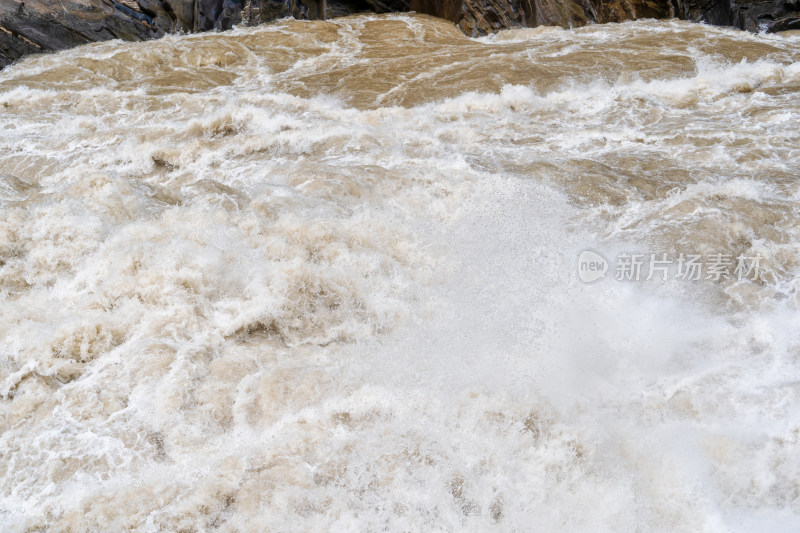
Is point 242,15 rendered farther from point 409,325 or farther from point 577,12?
point 409,325

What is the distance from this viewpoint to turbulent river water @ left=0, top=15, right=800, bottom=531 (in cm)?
255

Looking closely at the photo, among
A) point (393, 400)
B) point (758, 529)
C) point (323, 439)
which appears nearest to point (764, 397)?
point (758, 529)

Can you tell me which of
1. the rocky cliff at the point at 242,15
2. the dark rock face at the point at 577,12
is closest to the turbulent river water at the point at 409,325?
the rocky cliff at the point at 242,15

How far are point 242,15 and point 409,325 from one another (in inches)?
395

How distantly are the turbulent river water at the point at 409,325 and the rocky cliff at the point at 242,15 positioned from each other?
3.79 m

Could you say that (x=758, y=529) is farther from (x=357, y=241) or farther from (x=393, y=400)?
(x=357, y=241)

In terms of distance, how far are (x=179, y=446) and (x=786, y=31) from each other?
1047cm

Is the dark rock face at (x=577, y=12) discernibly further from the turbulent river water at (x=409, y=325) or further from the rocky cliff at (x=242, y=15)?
the turbulent river water at (x=409, y=325)

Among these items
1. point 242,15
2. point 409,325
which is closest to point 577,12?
point 242,15

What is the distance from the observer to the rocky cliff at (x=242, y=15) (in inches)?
382

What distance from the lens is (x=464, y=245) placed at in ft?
14.2

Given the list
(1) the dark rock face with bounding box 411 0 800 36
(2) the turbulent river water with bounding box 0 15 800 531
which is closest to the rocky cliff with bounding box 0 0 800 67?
(1) the dark rock face with bounding box 411 0 800 36

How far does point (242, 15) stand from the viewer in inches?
456

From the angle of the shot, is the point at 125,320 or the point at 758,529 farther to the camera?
the point at 125,320
